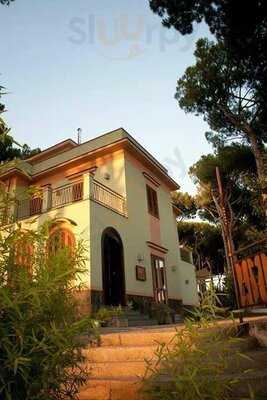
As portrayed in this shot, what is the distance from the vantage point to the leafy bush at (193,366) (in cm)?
142

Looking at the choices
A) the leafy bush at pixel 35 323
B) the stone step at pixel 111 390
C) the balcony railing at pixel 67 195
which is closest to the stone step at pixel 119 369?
the stone step at pixel 111 390

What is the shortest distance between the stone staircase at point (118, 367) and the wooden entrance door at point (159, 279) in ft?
30.2

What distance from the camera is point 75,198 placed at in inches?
523

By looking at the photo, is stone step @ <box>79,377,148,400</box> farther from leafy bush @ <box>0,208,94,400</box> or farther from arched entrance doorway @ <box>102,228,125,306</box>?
arched entrance doorway @ <box>102,228,125,306</box>

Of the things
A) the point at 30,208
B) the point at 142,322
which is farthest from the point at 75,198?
the point at 142,322

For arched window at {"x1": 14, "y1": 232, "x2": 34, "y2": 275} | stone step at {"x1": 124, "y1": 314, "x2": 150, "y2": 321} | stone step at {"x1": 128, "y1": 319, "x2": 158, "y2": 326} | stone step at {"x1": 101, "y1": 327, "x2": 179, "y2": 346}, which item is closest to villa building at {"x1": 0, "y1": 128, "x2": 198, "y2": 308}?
stone step at {"x1": 124, "y1": 314, "x2": 150, "y2": 321}

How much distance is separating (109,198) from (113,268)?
2.82m

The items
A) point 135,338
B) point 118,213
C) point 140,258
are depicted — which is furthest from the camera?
point 140,258

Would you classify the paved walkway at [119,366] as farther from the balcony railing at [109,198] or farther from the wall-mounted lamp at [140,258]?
the wall-mounted lamp at [140,258]

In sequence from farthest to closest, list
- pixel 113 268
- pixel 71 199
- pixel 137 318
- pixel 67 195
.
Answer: pixel 67 195 < pixel 71 199 < pixel 113 268 < pixel 137 318

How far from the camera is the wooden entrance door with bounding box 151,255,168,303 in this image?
1409 cm

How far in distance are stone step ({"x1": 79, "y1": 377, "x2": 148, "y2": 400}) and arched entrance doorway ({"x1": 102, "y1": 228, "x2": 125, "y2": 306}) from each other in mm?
7728

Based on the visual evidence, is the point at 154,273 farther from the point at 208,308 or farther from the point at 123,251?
the point at 208,308

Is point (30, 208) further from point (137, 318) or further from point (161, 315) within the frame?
point (161, 315)
